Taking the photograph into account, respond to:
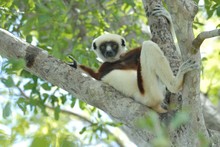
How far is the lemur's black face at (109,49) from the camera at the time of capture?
5.53 metres

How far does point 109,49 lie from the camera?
218 inches

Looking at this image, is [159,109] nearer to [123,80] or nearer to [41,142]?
[123,80]

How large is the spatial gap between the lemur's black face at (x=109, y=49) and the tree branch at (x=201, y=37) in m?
2.03

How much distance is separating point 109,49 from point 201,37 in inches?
87.7

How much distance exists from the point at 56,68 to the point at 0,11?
1.94 metres

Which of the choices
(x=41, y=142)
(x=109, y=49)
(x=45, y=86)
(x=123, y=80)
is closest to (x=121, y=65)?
(x=123, y=80)

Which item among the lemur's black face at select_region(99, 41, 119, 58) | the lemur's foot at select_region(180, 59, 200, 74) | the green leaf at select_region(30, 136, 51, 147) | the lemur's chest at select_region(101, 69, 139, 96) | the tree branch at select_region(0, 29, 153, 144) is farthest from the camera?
the lemur's black face at select_region(99, 41, 119, 58)

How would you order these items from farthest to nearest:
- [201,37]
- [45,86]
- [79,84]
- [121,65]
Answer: [45,86]
[121,65]
[79,84]
[201,37]

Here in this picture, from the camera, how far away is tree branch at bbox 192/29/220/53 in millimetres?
3309

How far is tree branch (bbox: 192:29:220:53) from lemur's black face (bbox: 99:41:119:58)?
2.03m

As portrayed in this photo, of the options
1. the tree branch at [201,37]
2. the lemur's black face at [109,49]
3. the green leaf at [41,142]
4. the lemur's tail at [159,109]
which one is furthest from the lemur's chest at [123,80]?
the green leaf at [41,142]

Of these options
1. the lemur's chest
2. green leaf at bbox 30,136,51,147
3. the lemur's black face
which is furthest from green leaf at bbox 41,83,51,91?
green leaf at bbox 30,136,51,147

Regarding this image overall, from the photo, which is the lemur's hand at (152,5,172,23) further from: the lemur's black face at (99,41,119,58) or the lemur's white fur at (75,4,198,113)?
the lemur's black face at (99,41,119,58)

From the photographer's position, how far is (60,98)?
6.34m
